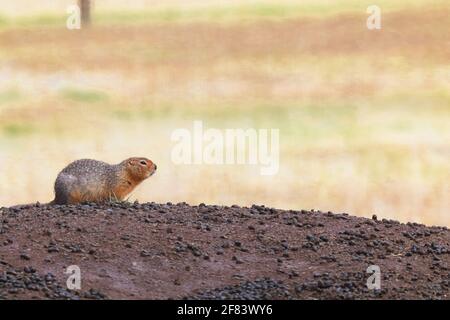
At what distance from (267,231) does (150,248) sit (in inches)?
53.1

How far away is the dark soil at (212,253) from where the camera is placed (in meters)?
9.87

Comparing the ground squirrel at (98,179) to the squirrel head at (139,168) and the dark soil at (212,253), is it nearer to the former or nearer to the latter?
the squirrel head at (139,168)

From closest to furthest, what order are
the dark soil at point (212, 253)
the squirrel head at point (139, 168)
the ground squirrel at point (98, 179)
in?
the dark soil at point (212, 253), the ground squirrel at point (98, 179), the squirrel head at point (139, 168)

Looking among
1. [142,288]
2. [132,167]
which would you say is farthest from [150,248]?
[132,167]

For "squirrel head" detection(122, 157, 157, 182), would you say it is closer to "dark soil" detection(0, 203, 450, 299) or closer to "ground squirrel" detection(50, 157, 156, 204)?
"ground squirrel" detection(50, 157, 156, 204)

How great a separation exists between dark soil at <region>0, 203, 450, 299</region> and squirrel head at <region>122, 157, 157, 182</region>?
0.41 m

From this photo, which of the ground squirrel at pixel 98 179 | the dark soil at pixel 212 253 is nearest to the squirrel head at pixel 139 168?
the ground squirrel at pixel 98 179

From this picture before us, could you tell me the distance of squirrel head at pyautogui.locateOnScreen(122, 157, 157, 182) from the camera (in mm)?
12461

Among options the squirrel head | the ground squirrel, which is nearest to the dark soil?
the ground squirrel

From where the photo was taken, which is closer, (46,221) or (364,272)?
(364,272)

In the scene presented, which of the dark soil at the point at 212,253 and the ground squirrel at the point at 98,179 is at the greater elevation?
the ground squirrel at the point at 98,179

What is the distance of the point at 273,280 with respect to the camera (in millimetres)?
10078

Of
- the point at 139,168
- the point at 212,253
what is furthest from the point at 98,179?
the point at 212,253
